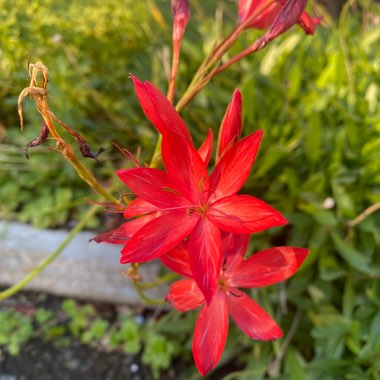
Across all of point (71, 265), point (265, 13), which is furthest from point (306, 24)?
point (71, 265)

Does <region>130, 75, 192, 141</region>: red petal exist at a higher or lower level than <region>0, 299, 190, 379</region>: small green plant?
higher

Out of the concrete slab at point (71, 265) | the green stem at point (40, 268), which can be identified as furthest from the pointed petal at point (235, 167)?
the concrete slab at point (71, 265)

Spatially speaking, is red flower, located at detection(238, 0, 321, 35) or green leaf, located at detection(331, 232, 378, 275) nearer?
red flower, located at detection(238, 0, 321, 35)

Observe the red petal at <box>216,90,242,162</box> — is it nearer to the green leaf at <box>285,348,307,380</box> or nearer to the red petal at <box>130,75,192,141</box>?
the red petal at <box>130,75,192,141</box>

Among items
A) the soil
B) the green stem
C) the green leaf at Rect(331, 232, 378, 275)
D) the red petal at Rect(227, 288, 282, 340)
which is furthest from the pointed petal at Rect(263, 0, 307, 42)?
the soil

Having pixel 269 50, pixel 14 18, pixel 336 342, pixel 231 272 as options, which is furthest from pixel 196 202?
pixel 269 50

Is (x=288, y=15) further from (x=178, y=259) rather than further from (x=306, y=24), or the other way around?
(x=178, y=259)

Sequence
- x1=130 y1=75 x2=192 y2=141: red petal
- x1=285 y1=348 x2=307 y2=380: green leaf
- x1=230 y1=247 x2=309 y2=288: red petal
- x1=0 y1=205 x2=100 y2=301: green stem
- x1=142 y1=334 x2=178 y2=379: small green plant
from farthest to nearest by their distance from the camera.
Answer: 1. x1=142 y1=334 x2=178 y2=379: small green plant
2. x1=285 y1=348 x2=307 y2=380: green leaf
3. x1=0 y1=205 x2=100 y2=301: green stem
4. x1=230 y1=247 x2=309 y2=288: red petal
5. x1=130 y1=75 x2=192 y2=141: red petal
